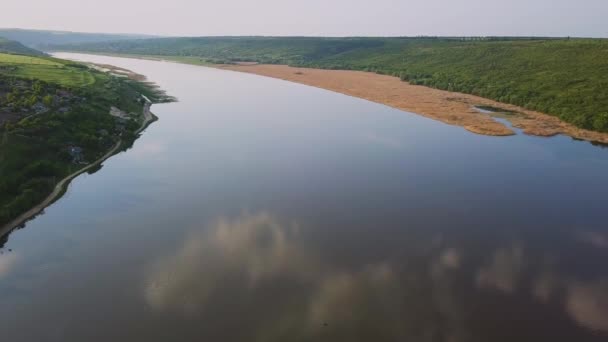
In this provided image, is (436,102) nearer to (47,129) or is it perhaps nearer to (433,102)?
(433,102)

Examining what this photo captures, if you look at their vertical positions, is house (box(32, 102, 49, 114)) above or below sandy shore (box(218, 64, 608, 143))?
above

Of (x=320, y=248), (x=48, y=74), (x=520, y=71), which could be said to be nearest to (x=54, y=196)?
(x=320, y=248)

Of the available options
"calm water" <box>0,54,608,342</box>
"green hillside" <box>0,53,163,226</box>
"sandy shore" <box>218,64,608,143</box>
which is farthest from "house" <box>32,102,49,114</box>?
"sandy shore" <box>218,64,608,143</box>

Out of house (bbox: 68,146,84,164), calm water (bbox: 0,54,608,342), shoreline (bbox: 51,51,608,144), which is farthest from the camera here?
shoreline (bbox: 51,51,608,144)

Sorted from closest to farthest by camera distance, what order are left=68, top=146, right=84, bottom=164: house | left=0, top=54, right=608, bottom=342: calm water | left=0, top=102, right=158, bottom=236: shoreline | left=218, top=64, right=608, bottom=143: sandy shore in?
left=0, top=54, right=608, bottom=342: calm water → left=0, top=102, right=158, bottom=236: shoreline → left=68, top=146, right=84, bottom=164: house → left=218, top=64, right=608, bottom=143: sandy shore

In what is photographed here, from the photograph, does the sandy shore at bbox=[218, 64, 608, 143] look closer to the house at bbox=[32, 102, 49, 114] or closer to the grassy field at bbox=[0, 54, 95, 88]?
the grassy field at bbox=[0, 54, 95, 88]

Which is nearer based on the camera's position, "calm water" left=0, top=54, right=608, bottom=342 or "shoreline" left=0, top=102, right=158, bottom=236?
"calm water" left=0, top=54, right=608, bottom=342

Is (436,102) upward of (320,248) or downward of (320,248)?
upward
